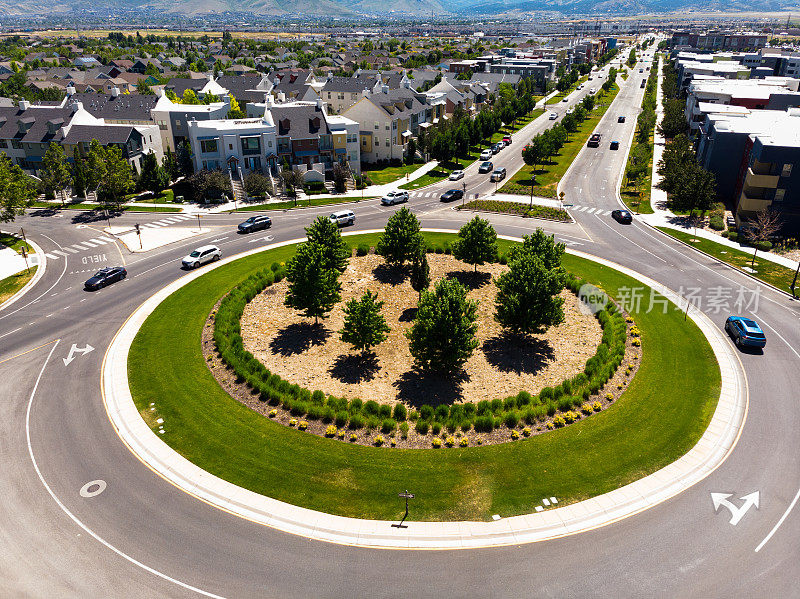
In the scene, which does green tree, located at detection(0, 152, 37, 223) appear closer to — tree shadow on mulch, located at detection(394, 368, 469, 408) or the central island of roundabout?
the central island of roundabout

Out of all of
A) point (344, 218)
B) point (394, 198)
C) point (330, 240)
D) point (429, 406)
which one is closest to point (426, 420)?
point (429, 406)

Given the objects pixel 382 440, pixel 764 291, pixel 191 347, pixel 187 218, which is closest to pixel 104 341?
pixel 191 347

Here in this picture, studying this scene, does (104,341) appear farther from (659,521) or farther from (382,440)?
(659,521)

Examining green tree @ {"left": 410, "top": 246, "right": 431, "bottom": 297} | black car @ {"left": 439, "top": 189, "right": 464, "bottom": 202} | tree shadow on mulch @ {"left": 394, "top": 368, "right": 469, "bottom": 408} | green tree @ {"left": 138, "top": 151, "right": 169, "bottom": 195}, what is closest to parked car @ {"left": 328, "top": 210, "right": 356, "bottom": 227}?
black car @ {"left": 439, "top": 189, "right": 464, "bottom": 202}

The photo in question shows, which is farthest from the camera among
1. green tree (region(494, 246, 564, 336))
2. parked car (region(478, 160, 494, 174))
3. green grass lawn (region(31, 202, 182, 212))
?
parked car (region(478, 160, 494, 174))

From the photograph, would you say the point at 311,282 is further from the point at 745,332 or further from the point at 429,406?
the point at 745,332

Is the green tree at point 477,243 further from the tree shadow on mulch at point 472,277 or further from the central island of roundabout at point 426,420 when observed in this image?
the central island of roundabout at point 426,420

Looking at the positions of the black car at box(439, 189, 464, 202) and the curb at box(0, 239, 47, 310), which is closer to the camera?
the curb at box(0, 239, 47, 310)
